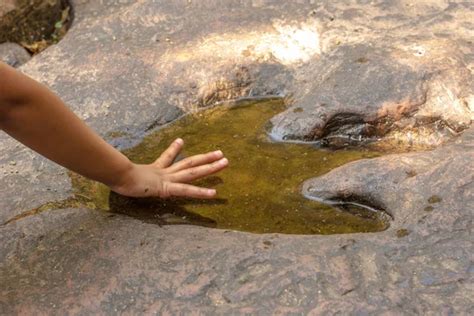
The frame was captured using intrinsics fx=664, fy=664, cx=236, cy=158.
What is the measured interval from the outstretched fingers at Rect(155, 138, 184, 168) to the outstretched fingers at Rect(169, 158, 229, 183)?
0.11 m

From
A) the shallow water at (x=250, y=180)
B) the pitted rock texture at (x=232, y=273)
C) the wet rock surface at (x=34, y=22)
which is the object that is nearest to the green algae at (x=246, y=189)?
the shallow water at (x=250, y=180)

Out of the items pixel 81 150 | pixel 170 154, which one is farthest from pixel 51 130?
pixel 170 154

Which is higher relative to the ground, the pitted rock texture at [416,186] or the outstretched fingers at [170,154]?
the pitted rock texture at [416,186]

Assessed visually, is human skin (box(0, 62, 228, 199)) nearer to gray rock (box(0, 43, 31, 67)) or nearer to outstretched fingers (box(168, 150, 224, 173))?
outstretched fingers (box(168, 150, 224, 173))

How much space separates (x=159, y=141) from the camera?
104 inches

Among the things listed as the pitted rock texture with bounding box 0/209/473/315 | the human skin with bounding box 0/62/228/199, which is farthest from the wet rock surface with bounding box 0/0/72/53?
the pitted rock texture with bounding box 0/209/473/315

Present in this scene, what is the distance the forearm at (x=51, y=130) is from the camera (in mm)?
1745

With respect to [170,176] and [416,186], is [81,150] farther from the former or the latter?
[416,186]

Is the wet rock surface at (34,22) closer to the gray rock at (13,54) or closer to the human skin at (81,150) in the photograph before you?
the gray rock at (13,54)

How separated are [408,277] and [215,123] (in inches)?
48.6

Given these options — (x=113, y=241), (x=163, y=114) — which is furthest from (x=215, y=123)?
(x=113, y=241)

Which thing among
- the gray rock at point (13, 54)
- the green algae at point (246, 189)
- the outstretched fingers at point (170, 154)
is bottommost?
the gray rock at point (13, 54)

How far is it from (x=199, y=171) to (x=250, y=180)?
0.19m

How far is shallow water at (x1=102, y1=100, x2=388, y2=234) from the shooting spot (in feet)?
7.06
